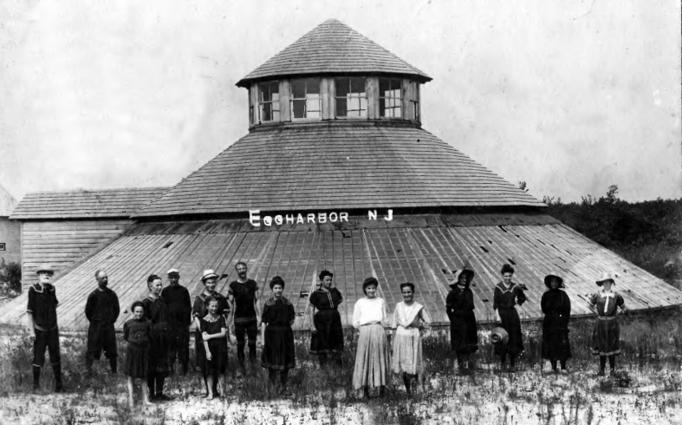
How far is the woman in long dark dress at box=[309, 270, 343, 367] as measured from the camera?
22.5 meters

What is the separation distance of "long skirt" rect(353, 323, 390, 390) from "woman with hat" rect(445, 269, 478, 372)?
→ 11.1ft

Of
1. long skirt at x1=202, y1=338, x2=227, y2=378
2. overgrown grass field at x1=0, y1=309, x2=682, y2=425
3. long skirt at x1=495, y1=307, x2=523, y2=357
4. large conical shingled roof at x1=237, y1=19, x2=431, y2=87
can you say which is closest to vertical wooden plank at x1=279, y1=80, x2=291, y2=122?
large conical shingled roof at x1=237, y1=19, x2=431, y2=87

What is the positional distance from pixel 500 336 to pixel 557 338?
1.13m

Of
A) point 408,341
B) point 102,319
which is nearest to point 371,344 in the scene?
point 408,341

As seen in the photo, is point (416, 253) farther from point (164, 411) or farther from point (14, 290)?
point (14, 290)

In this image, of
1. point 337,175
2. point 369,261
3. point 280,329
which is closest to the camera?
point 280,329

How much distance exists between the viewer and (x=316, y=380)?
21.3 m

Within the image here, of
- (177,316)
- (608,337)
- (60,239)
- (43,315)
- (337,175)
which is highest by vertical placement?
(337,175)

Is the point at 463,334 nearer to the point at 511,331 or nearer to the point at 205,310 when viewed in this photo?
the point at 511,331

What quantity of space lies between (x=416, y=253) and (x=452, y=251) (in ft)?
3.80

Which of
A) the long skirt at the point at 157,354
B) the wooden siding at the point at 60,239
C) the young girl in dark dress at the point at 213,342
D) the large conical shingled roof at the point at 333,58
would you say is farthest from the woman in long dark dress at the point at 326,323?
the wooden siding at the point at 60,239

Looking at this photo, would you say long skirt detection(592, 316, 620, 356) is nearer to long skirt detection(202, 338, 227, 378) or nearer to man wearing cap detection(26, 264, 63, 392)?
long skirt detection(202, 338, 227, 378)

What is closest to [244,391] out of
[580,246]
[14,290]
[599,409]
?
[599,409]

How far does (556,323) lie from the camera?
22.4 metres
